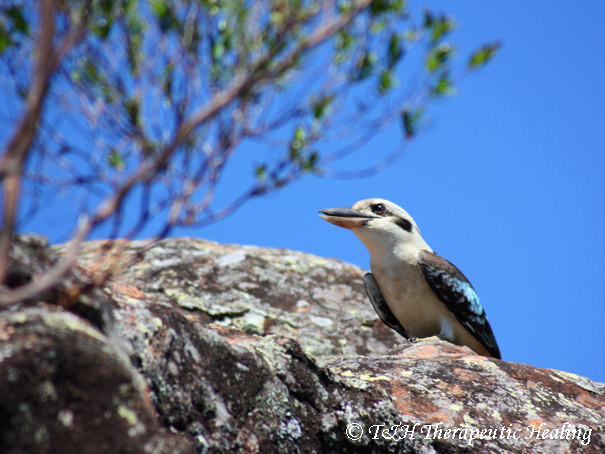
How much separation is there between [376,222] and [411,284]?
2.77 ft

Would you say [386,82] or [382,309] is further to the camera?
[382,309]

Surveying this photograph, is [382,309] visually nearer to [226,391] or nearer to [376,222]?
[376,222]

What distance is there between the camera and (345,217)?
7867mm

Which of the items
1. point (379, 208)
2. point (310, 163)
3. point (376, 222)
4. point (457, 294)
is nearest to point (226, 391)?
point (310, 163)

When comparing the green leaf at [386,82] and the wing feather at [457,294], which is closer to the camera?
the green leaf at [386,82]

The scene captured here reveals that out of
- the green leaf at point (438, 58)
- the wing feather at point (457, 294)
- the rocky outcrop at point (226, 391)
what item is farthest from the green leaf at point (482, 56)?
the wing feather at point (457, 294)

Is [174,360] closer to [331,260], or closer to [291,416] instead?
[291,416]

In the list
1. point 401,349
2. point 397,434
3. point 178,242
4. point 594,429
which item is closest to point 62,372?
point 397,434

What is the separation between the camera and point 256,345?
3.61m

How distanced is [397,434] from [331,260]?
18.4 feet

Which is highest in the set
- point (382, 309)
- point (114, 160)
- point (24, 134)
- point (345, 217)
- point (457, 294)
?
point (345, 217)

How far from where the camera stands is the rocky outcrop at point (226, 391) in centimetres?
224

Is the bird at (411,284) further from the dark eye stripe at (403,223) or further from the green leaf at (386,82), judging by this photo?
the green leaf at (386,82)

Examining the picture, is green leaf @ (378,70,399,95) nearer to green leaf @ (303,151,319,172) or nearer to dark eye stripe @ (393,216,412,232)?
green leaf @ (303,151,319,172)
